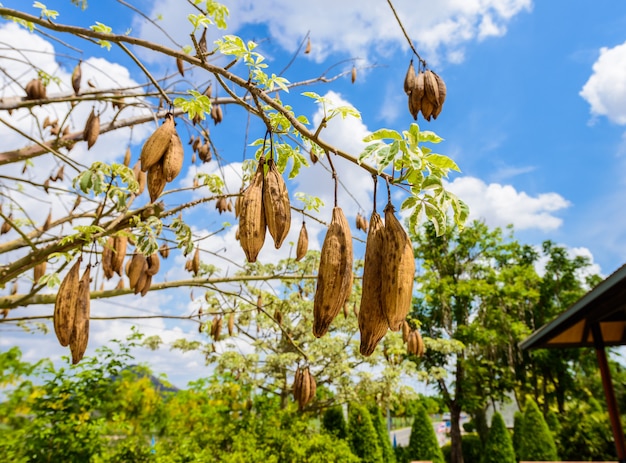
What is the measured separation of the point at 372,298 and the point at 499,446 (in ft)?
44.5

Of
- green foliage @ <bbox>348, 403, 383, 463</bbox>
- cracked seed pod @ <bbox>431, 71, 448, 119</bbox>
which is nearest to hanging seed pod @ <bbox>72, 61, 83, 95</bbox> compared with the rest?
cracked seed pod @ <bbox>431, 71, 448, 119</bbox>

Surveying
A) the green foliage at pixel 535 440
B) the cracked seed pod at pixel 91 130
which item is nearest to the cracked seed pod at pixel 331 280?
the cracked seed pod at pixel 91 130

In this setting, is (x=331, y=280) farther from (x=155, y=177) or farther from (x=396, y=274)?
(x=155, y=177)

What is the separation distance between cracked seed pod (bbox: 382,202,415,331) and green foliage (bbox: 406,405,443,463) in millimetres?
13362

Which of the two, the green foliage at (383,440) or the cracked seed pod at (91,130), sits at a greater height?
the cracked seed pod at (91,130)

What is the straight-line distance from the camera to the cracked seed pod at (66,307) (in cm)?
105

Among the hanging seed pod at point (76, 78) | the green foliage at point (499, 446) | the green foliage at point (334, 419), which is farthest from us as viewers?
the green foliage at point (499, 446)

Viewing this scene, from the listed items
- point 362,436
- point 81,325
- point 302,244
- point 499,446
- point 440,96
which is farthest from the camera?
point 499,446

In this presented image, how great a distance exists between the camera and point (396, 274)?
0.68 m

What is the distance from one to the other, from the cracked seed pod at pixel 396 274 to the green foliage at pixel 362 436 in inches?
393

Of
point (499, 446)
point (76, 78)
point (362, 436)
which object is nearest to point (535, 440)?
point (499, 446)

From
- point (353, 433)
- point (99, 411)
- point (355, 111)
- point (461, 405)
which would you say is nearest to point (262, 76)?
point (355, 111)

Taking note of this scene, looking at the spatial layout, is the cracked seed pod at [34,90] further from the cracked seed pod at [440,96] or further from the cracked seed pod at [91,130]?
the cracked seed pod at [440,96]

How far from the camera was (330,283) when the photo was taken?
71 cm
